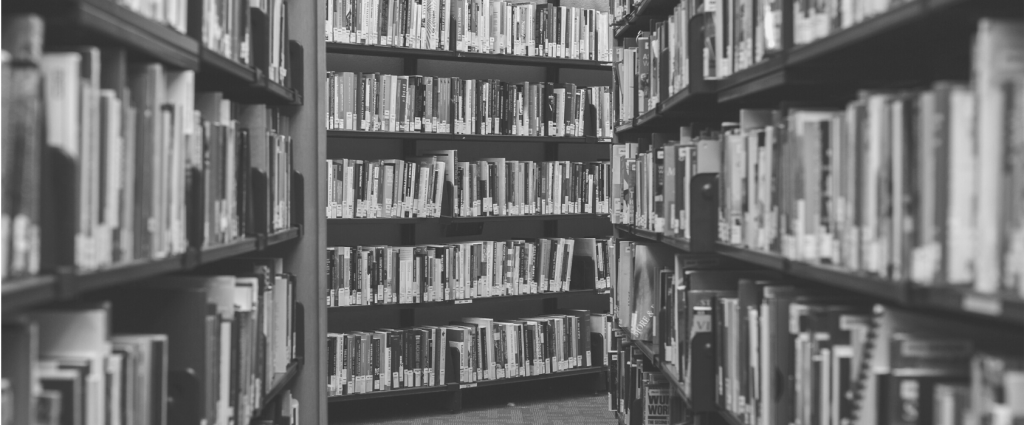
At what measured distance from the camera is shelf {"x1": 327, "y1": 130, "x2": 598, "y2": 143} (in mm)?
4219

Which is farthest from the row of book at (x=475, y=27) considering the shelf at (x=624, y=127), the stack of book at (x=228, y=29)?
the stack of book at (x=228, y=29)

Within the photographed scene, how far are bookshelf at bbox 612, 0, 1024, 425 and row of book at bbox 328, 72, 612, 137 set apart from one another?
181 cm

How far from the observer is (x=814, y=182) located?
1501 millimetres

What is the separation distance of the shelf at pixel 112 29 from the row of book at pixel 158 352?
369 mm

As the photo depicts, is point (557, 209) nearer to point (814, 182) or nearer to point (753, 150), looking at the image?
point (753, 150)

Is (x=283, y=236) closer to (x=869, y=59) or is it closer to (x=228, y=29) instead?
(x=228, y=29)

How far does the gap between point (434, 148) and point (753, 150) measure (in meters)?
2.97

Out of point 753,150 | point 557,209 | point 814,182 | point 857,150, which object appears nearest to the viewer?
point 857,150

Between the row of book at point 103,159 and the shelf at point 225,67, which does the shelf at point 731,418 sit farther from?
the shelf at point 225,67

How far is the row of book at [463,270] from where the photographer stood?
13.8ft

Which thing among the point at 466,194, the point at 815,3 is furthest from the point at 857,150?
the point at 466,194

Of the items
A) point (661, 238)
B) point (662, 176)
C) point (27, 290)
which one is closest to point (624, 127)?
point (662, 176)

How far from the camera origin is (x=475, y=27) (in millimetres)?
4492

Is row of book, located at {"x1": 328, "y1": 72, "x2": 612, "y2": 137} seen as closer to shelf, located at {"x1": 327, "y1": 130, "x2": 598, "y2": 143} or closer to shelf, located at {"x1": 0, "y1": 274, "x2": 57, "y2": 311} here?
shelf, located at {"x1": 327, "y1": 130, "x2": 598, "y2": 143}
